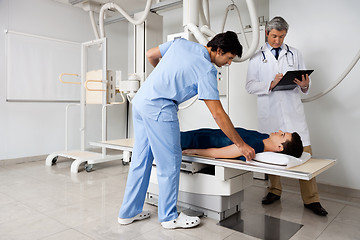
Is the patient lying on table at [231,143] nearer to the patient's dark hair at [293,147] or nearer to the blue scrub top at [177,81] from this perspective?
the patient's dark hair at [293,147]

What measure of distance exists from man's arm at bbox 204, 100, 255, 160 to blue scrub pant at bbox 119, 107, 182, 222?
29cm

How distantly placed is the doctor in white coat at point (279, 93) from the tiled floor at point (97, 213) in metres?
0.19

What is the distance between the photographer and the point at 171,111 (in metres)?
1.85

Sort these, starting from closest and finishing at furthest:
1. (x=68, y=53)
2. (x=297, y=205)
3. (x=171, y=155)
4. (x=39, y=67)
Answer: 1. (x=171, y=155)
2. (x=297, y=205)
3. (x=39, y=67)
4. (x=68, y=53)

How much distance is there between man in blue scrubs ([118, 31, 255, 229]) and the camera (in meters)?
1.74

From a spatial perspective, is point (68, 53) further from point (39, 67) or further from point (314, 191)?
point (314, 191)

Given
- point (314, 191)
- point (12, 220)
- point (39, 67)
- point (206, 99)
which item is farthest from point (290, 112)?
point (39, 67)

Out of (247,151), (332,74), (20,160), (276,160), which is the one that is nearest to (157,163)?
(247,151)

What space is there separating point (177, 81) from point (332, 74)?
182cm

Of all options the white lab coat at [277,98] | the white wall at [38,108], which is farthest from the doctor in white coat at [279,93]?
the white wall at [38,108]

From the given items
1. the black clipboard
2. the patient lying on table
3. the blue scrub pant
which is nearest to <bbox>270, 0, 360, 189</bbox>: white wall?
the black clipboard

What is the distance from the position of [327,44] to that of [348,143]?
39.0 inches

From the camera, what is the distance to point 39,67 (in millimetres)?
4281

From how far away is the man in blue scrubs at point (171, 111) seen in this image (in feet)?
5.69
